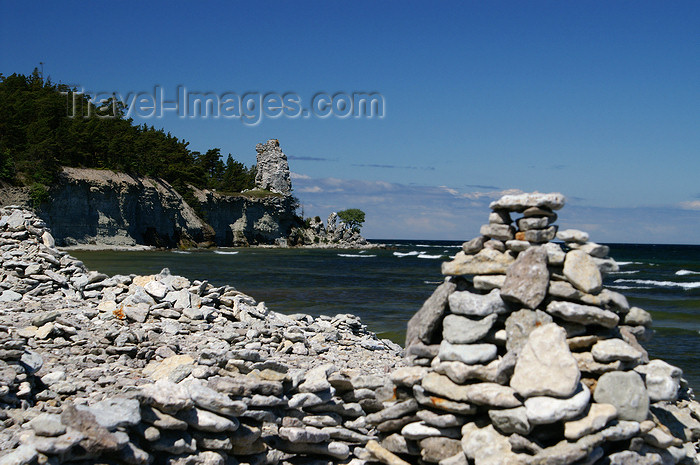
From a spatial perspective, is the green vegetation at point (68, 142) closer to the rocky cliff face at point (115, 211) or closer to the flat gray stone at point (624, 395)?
the rocky cliff face at point (115, 211)

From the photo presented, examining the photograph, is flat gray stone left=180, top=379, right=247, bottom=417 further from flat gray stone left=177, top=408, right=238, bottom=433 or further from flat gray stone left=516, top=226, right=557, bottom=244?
flat gray stone left=516, top=226, right=557, bottom=244

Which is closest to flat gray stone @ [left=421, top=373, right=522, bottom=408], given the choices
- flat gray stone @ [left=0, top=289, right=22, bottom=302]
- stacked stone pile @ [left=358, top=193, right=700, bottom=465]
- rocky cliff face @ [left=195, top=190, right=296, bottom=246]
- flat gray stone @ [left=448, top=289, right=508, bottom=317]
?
stacked stone pile @ [left=358, top=193, right=700, bottom=465]

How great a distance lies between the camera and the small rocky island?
602cm

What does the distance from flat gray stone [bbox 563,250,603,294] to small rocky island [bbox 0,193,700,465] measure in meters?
0.02

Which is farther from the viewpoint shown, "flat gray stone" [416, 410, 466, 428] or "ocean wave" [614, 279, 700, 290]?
"ocean wave" [614, 279, 700, 290]

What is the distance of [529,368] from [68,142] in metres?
79.3

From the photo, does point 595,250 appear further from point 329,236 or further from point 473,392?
point 329,236

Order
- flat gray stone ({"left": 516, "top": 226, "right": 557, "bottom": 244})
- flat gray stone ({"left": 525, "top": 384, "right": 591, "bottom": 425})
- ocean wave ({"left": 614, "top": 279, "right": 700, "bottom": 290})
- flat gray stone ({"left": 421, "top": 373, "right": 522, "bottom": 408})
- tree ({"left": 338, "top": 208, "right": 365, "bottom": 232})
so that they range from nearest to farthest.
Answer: flat gray stone ({"left": 525, "top": 384, "right": 591, "bottom": 425}) < flat gray stone ({"left": 421, "top": 373, "right": 522, "bottom": 408}) < flat gray stone ({"left": 516, "top": 226, "right": 557, "bottom": 244}) < ocean wave ({"left": 614, "top": 279, "right": 700, "bottom": 290}) < tree ({"left": 338, "top": 208, "right": 365, "bottom": 232})

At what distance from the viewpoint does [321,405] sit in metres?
8.46

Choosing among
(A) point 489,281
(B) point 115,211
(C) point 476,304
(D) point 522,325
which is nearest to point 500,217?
(A) point 489,281

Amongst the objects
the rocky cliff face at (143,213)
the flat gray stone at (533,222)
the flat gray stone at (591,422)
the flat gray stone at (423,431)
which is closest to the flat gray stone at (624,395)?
the flat gray stone at (591,422)

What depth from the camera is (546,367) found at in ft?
19.9

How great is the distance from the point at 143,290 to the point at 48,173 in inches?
2376

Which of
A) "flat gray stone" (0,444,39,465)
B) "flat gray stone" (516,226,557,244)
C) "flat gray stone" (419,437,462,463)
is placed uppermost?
"flat gray stone" (516,226,557,244)
